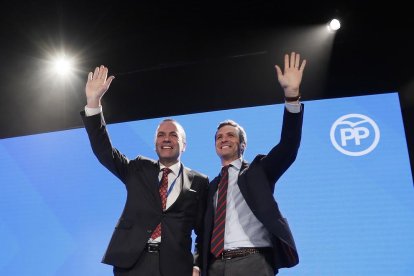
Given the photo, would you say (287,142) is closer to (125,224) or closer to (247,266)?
(247,266)

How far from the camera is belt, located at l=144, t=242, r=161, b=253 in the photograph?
1.97 meters

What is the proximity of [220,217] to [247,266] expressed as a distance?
286 mm

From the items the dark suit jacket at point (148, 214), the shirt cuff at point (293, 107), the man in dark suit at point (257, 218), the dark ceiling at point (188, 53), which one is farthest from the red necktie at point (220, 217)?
the dark ceiling at point (188, 53)

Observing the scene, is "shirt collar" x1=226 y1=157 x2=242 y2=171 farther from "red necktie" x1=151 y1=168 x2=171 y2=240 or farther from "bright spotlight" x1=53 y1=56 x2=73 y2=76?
"bright spotlight" x1=53 y1=56 x2=73 y2=76

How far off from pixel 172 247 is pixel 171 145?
560 millimetres

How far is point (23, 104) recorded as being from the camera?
451cm

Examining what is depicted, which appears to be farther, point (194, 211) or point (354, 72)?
point (354, 72)

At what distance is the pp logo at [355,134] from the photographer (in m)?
3.04

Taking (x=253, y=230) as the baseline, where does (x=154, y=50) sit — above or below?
above

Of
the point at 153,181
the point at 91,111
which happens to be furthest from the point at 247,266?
the point at 91,111

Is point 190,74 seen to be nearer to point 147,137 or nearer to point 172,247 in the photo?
point 147,137

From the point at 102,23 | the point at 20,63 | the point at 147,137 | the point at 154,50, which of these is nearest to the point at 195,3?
the point at 154,50

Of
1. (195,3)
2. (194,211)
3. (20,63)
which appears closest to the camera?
(194,211)

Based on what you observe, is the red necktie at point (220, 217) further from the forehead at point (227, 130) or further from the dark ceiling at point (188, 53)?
the dark ceiling at point (188, 53)
